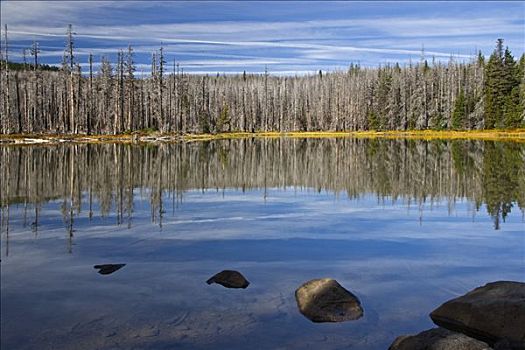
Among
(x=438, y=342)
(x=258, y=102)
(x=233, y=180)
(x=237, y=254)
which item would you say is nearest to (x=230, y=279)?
(x=237, y=254)

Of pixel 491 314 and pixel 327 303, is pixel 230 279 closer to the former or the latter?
pixel 327 303

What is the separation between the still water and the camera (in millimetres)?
8461

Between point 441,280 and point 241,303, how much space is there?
14.2 feet

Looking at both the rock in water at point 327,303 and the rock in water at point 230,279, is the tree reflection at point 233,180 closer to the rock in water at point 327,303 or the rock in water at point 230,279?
the rock in water at point 230,279

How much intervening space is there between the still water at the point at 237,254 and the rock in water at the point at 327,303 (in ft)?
0.74

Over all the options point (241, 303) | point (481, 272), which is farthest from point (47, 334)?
point (481, 272)

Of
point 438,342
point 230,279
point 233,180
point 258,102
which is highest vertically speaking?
point 258,102

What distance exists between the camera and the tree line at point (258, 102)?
90.6 meters

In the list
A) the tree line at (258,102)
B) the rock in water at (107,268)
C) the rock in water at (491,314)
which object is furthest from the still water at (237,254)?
the tree line at (258,102)

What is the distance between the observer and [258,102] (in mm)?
155250

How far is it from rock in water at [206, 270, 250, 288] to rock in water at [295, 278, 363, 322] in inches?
51.8

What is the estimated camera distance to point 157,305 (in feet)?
31.3

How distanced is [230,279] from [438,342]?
4650 millimetres

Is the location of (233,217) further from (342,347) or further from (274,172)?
(274,172)
